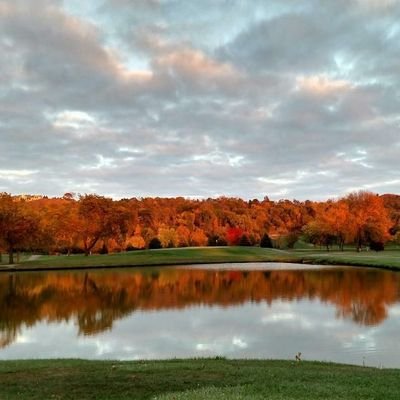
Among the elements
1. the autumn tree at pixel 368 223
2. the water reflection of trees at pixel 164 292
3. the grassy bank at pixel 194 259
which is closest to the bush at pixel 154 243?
the grassy bank at pixel 194 259

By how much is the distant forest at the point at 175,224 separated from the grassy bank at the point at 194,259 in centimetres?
614

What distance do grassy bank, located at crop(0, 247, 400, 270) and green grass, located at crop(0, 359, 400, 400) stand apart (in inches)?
1583

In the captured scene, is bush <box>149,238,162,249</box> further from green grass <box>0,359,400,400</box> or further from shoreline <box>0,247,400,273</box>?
green grass <box>0,359,400,400</box>

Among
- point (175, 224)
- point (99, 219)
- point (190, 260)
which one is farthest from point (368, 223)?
point (99, 219)

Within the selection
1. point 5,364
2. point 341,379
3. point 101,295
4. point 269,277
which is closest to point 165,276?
point 269,277

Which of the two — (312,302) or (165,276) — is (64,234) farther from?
(312,302)

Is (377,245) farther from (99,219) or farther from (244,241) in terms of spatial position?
(99,219)

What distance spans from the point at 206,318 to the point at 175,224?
3709 inches

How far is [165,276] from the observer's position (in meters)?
47.8

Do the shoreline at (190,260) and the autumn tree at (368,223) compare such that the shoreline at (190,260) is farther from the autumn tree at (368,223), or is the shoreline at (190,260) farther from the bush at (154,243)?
the bush at (154,243)

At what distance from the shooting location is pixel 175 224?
119 m

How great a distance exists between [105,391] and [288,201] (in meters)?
172

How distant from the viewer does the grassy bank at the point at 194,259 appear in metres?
58.0

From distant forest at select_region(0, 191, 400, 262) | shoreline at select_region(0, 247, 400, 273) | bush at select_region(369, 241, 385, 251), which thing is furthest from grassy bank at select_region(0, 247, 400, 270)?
bush at select_region(369, 241, 385, 251)
